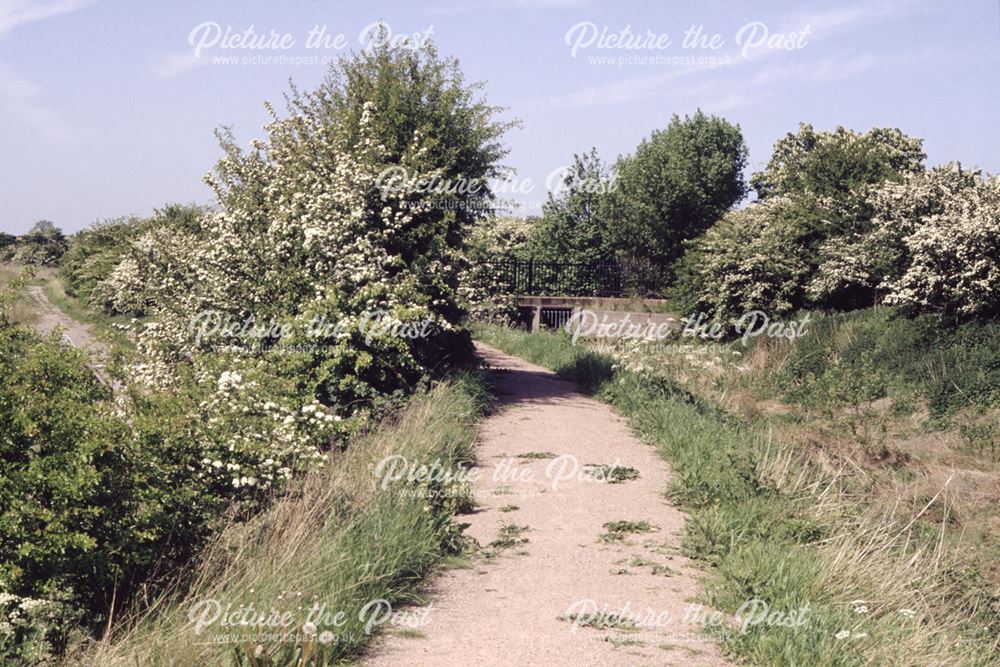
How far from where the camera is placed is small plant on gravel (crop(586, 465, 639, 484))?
970cm

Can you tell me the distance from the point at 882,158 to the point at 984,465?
37.3 ft

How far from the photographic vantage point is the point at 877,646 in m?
5.29

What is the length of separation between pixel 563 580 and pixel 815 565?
179 cm

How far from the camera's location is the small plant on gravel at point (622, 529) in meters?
7.75

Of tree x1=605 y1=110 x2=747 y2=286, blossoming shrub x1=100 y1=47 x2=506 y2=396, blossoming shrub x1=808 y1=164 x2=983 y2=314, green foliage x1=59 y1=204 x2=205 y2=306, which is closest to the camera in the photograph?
blossoming shrub x1=100 y1=47 x2=506 y2=396

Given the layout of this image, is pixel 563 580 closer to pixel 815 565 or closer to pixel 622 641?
pixel 622 641

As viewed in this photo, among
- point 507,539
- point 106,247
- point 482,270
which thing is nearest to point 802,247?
point 482,270

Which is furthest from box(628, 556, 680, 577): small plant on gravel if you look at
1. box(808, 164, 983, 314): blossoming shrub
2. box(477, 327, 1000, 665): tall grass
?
box(808, 164, 983, 314): blossoming shrub

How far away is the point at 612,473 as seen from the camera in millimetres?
9844

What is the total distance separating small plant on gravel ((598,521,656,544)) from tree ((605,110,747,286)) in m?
28.3

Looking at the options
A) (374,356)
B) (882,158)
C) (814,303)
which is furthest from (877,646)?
(882,158)

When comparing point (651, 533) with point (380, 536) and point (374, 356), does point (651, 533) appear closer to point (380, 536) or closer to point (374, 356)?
point (380, 536)

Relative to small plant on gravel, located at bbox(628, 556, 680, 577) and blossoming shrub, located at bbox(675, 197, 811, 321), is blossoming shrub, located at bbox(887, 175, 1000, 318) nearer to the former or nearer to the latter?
blossoming shrub, located at bbox(675, 197, 811, 321)

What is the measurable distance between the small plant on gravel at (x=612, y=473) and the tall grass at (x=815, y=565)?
52 centimetres
